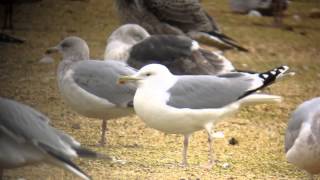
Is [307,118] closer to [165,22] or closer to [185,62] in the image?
[185,62]

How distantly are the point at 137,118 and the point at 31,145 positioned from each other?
10.1 feet

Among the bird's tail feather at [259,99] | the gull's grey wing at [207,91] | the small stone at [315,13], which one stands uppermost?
the gull's grey wing at [207,91]

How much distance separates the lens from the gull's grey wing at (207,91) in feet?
18.1

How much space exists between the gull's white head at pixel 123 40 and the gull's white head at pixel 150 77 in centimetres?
203

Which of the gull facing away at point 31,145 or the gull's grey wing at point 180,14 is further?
the gull's grey wing at point 180,14

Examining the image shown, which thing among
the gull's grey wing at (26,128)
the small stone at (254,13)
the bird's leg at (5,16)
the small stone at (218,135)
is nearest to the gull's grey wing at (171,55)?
the small stone at (218,135)

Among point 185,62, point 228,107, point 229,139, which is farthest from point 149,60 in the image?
point 228,107

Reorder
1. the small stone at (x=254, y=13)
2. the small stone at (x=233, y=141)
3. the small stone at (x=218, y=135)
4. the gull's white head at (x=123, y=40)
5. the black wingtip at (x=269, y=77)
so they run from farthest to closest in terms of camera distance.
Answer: the small stone at (x=254, y=13)
the gull's white head at (x=123, y=40)
the small stone at (x=218, y=135)
the small stone at (x=233, y=141)
the black wingtip at (x=269, y=77)

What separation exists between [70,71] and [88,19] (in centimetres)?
554

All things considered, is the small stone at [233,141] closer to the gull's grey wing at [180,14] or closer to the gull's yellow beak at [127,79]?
the gull's yellow beak at [127,79]

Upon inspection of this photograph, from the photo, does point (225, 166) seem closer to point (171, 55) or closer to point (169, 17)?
point (171, 55)

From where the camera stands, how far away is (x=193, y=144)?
6.61 m

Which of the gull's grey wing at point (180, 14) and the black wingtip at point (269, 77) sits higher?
A: the black wingtip at point (269, 77)

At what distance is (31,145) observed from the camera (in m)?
4.28
